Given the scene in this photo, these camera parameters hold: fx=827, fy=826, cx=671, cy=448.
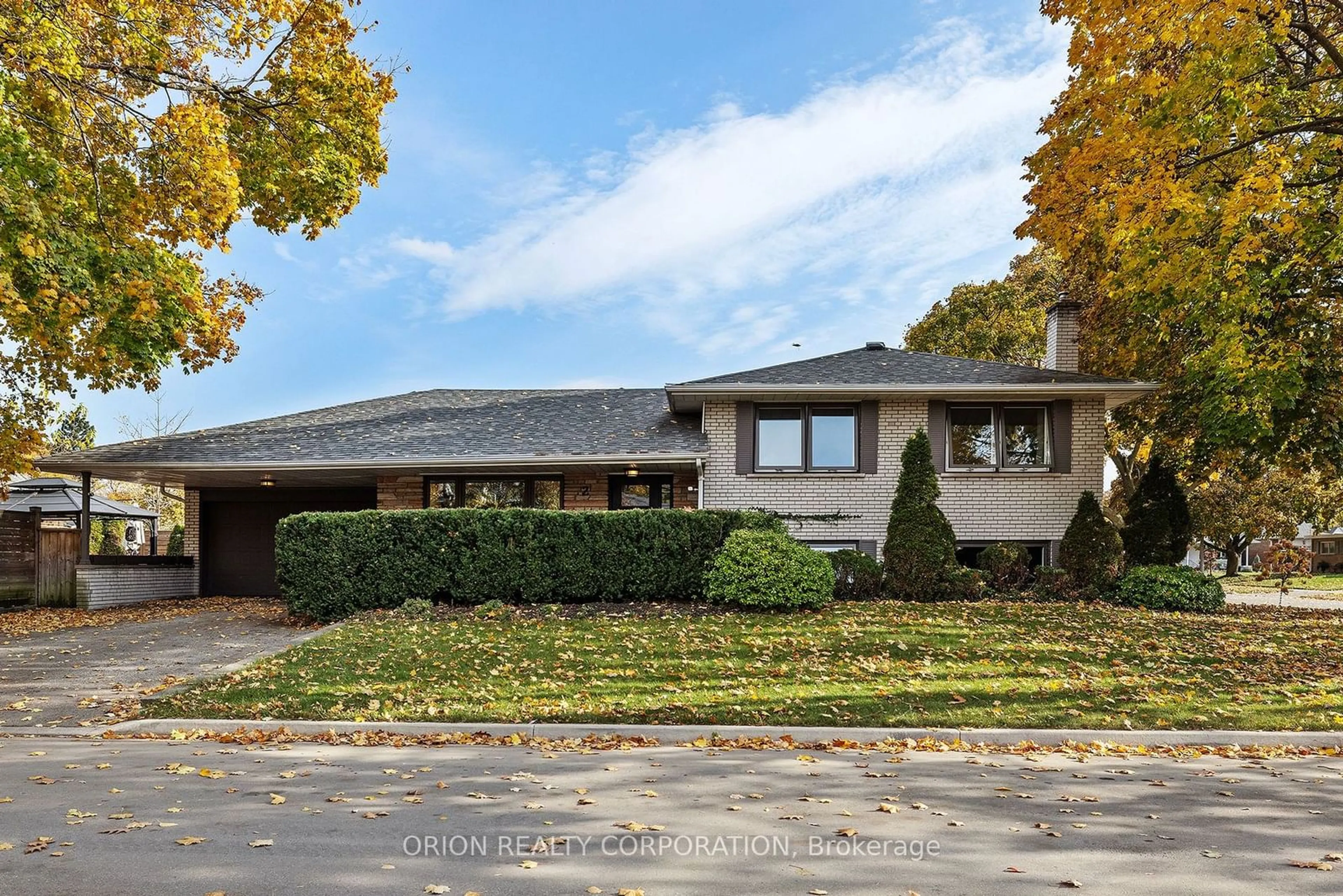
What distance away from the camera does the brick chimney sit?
61.6 ft

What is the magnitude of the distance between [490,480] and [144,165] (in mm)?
8567

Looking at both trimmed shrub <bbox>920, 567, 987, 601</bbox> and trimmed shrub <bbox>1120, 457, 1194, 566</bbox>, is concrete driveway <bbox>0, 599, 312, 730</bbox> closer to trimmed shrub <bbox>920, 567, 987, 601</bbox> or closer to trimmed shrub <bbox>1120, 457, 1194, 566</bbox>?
trimmed shrub <bbox>920, 567, 987, 601</bbox>

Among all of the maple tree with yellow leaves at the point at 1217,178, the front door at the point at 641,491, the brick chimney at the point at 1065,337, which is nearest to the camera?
the maple tree with yellow leaves at the point at 1217,178

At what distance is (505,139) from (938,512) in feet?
41.1

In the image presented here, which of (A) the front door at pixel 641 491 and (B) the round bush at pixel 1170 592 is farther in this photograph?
(A) the front door at pixel 641 491

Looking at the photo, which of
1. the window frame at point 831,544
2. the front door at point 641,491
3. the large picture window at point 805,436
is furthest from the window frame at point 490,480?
the window frame at point 831,544

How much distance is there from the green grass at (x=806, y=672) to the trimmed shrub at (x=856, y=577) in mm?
1389

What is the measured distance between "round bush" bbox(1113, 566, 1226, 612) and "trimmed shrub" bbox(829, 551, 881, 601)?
4409mm

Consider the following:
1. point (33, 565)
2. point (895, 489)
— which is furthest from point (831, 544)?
point (33, 565)

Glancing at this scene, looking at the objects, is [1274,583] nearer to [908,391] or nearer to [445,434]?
[908,391]

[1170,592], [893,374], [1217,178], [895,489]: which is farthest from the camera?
[893,374]

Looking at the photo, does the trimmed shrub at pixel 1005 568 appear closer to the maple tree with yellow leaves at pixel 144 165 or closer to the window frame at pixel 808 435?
the window frame at pixel 808 435

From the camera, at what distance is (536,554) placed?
14352 millimetres

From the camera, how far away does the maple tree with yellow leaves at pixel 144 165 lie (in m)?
9.97
